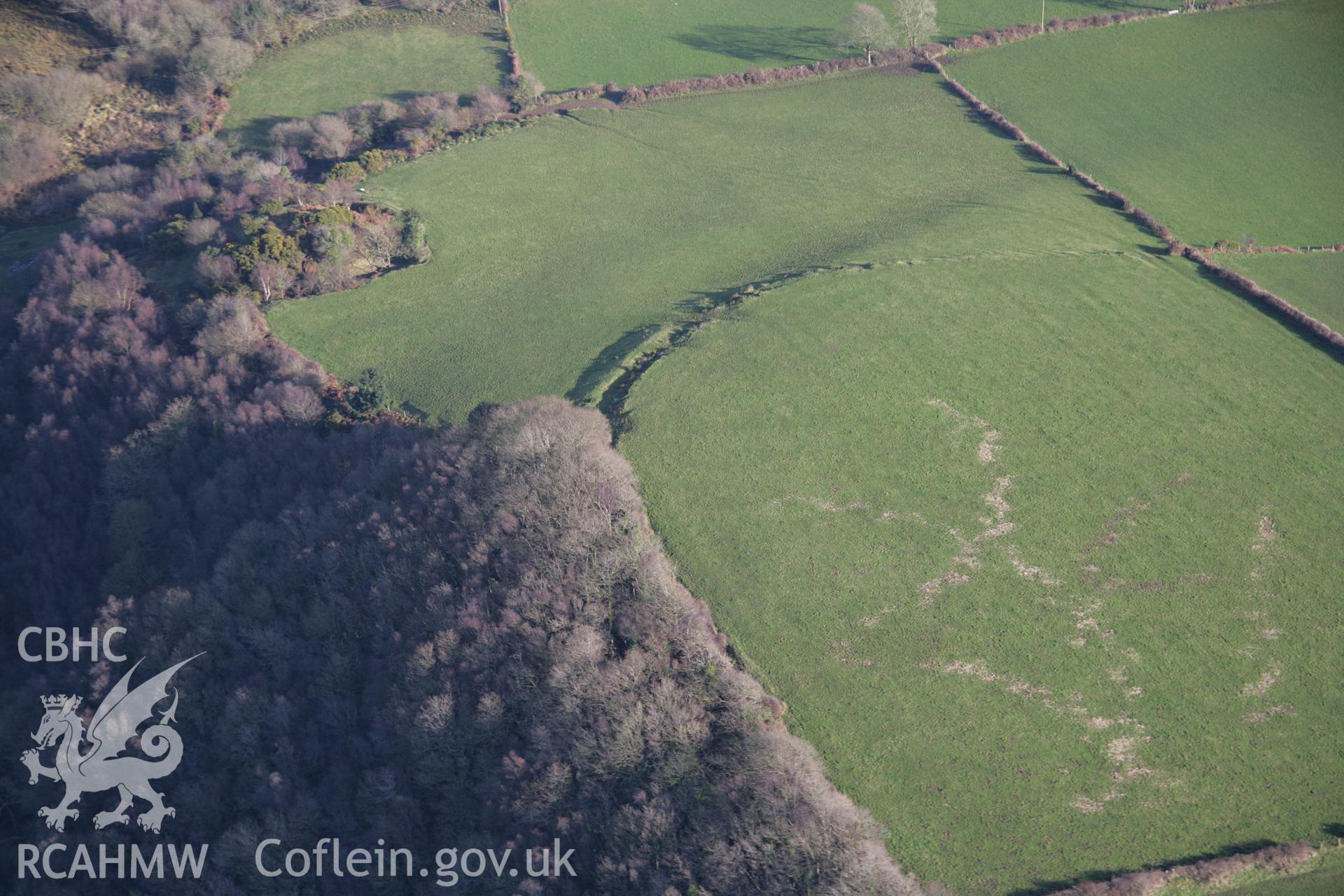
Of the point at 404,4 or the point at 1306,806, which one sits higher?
the point at 404,4

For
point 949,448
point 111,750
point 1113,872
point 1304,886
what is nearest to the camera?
point 1304,886

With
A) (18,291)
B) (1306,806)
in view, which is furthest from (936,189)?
(18,291)

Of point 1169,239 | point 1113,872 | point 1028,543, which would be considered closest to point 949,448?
point 1028,543

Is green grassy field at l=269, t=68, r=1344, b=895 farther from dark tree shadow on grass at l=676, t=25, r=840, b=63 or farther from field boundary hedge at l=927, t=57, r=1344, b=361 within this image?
dark tree shadow on grass at l=676, t=25, r=840, b=63

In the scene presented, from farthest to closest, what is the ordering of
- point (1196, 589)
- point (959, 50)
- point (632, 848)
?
point (959, 50), point (1196, 589), point (632, 848)

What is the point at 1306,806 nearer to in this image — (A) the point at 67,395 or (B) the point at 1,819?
(B) the point at 1,819

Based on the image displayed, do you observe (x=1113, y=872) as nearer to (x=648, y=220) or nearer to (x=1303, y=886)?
(x=1303, y=886)

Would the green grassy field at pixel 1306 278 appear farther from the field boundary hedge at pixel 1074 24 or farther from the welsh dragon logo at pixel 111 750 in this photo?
the welsh dragon logo at pixel 111 750
